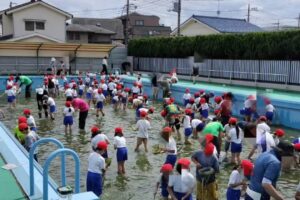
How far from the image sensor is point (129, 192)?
8.24m

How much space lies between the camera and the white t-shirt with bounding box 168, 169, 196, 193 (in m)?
6.21

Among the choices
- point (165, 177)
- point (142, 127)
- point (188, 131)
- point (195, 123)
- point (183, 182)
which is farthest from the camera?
point (188, 131)

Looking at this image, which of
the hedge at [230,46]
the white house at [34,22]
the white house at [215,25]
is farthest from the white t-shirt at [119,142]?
the white house at [34,22]

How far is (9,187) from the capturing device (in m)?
6.60

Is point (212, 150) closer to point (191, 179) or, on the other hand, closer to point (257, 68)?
point (191, 179)

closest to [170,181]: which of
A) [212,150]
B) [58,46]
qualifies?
[212,150]

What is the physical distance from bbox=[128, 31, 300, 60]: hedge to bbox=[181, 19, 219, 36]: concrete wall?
18.2ft

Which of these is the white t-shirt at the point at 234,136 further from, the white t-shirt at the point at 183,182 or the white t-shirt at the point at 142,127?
the white t-shirt at the point at 183,182

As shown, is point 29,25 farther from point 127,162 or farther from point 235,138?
point 235,138

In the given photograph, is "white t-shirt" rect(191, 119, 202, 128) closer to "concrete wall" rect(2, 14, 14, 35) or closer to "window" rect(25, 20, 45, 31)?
"window" rect(25, 20, 45, 31)

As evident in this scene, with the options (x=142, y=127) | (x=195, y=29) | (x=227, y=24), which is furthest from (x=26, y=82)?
(x=227, y=24)

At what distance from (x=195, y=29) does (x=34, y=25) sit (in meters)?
15.8

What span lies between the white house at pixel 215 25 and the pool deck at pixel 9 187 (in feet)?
99.5

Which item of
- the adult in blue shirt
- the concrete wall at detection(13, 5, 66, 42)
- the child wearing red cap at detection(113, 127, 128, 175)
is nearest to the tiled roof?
the concrete wall at detection(13, 5, 66, 42)
